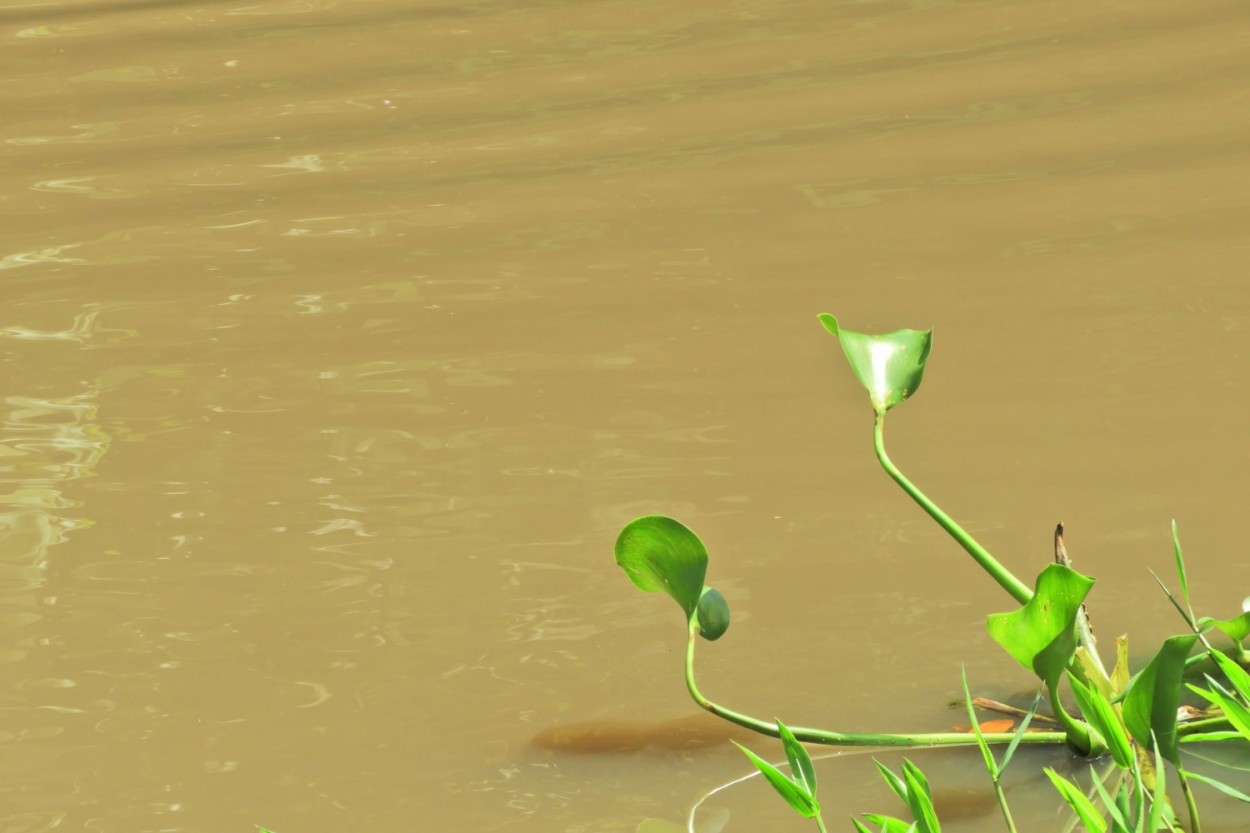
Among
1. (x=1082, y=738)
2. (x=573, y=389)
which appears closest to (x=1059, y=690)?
(x=1082, y=738)

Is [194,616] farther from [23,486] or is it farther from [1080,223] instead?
[1080,223]

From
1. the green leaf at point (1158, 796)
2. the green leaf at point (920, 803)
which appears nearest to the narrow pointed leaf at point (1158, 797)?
the green leaf at point (1158, 796)

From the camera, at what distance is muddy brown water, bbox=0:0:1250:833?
1.25 m

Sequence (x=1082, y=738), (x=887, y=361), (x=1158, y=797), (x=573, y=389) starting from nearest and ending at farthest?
(x=1158, y=797)
(x=1082, y=738)
(x=887, y=361)
(x=573, y=389)

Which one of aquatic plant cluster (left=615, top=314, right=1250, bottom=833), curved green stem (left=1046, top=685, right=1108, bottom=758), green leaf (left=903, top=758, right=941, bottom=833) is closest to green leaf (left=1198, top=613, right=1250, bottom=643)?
aquatic plant cluster (left=615, top=314, right=1250, bottom=833)

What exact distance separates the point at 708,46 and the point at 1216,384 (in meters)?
1.49

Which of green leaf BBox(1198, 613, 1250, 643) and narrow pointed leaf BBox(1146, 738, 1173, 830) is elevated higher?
green leaf BBox(1198, 613, 1250, 643)

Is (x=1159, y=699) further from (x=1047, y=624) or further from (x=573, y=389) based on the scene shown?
(x=573, y=389)

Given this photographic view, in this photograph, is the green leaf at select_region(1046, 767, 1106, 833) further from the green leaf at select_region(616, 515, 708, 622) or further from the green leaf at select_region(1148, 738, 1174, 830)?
the green leaf at select_region(616, 515, 708, 622)

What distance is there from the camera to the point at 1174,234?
205 cm

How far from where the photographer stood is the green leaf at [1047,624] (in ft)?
3.06

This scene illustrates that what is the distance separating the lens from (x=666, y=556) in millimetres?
1064

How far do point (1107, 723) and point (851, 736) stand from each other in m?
0.16

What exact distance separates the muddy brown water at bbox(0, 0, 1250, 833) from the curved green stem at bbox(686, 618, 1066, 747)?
38 mm
